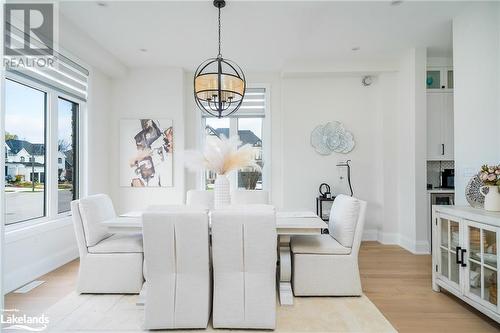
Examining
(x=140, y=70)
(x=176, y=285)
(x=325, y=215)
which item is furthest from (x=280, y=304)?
(x=140, y=70)

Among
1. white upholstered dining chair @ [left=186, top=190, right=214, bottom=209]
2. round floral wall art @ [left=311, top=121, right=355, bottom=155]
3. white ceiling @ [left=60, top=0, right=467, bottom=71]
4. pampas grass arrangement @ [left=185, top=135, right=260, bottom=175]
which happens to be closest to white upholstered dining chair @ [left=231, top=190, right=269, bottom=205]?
white upholstered dining chair @ [left=186, top=190, right=214, bottom=209]

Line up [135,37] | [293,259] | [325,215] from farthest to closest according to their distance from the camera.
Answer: [325,215] → [135,37] → [293,259]

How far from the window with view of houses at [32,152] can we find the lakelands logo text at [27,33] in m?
0.24

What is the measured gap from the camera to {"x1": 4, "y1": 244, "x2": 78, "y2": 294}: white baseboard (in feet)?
9.25

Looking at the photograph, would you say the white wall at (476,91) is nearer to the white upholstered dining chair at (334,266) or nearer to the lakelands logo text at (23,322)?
the white upholstered dining chair at (334,266)

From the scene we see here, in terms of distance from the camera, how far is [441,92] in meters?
4.37

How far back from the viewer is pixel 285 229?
2.55m

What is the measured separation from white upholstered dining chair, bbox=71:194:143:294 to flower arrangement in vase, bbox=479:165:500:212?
10.2ft

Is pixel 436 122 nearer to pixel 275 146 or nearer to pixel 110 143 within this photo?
pixel 275 146

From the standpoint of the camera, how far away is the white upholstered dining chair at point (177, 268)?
79.4 inches

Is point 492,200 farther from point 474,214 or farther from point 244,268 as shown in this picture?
point 244,268

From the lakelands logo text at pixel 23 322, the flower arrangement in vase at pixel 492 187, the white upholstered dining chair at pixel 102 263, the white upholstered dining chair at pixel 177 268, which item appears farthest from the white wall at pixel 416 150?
the lakelands logo text at pixel 23 322

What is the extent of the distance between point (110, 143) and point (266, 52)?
2.95 meters

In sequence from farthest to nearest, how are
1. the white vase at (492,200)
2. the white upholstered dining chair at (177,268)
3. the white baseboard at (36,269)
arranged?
the white baseboard at (36,269)
the white vase at (492,200)
the white upholstered dining chair at (177,268)
